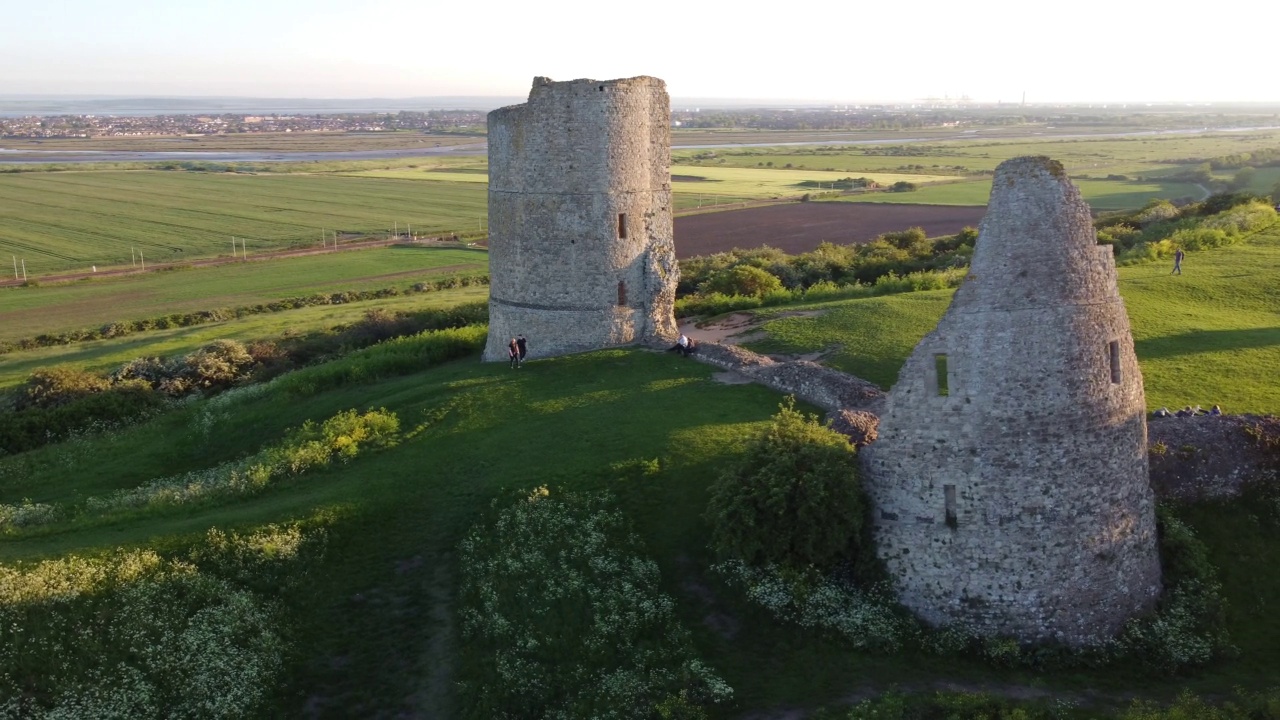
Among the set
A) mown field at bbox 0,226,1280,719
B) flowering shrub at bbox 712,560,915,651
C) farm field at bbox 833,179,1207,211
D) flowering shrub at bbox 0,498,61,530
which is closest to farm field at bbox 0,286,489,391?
mown field at bbox 0,226,1280,719

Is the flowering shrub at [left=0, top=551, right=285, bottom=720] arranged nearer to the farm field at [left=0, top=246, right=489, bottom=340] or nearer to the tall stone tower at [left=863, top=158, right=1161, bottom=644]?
A: the tall stone tower at [left=863, top=158, right=1161, bottom=644]

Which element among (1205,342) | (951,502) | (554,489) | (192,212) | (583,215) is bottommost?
(554,489)

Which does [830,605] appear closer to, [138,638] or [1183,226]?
[138,638]

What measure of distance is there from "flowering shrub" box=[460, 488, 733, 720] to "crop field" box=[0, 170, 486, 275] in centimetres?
5730

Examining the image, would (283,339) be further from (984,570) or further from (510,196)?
(984,570)

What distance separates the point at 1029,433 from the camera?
1566 centimetres

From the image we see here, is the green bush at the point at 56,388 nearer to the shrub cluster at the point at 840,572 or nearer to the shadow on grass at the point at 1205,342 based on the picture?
the shrub cluster at the point at 840,572

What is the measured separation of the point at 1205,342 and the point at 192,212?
85.4 m

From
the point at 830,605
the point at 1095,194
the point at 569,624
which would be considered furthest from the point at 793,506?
the point at 1095,194

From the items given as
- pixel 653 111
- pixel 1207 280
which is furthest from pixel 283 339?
pixel 1207 280

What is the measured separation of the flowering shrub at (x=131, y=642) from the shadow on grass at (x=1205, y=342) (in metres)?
21.8

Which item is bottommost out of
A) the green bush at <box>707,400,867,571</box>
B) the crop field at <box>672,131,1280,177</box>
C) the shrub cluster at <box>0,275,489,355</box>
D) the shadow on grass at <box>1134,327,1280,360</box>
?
the shrub cluster at <box>0,275,489,355</box>

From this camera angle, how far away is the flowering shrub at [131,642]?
15.3m

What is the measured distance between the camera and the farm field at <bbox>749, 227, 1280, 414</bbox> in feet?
78.0
